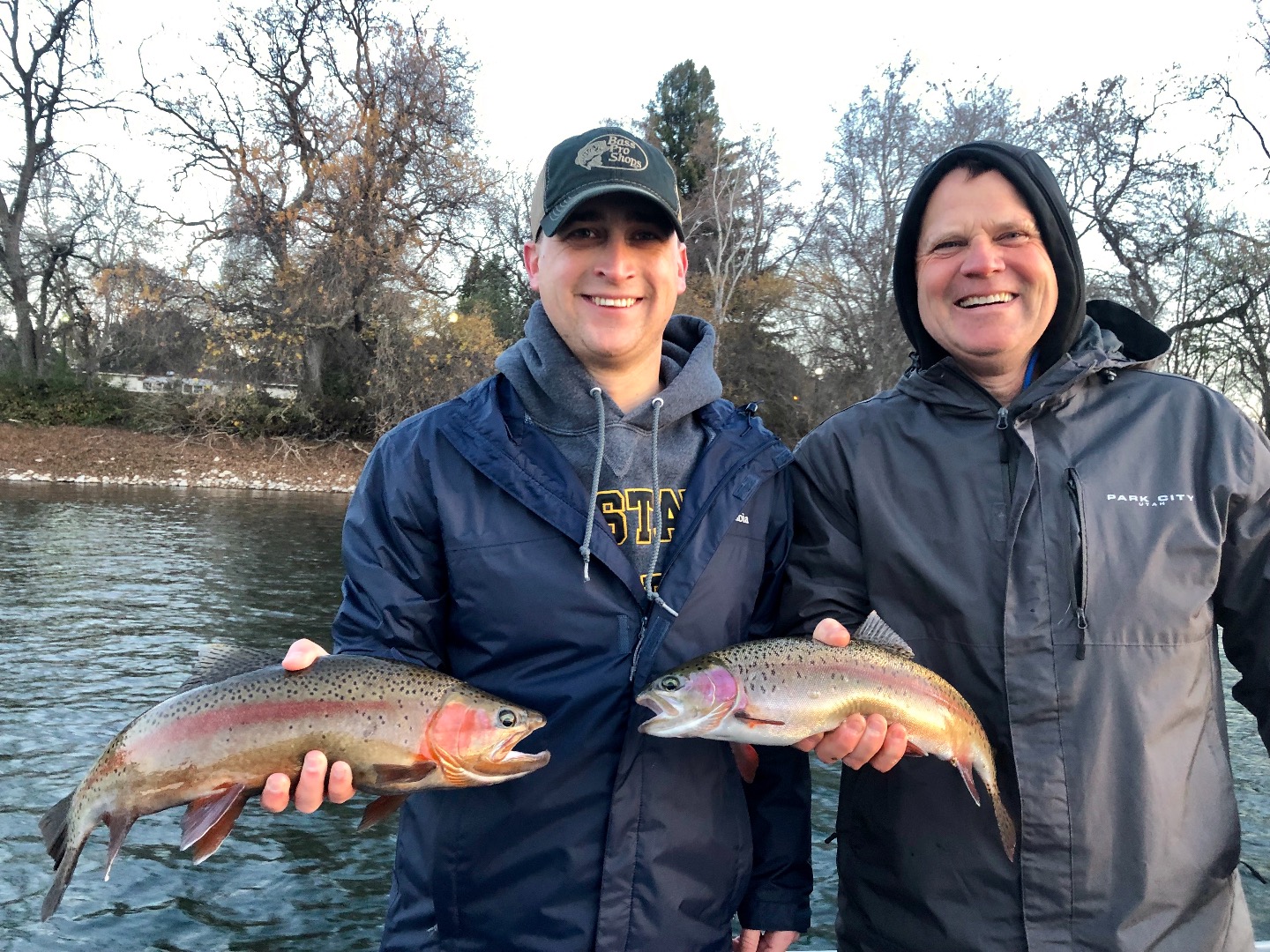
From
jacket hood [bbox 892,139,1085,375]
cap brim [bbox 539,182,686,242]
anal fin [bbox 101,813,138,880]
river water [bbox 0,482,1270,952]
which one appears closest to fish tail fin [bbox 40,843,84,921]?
anal fin [bbox 101,813,138,880]

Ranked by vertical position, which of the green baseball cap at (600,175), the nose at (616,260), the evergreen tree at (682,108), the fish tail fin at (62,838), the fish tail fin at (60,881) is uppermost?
the evergreen tree at (682,108)

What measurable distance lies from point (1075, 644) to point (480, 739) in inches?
68.5

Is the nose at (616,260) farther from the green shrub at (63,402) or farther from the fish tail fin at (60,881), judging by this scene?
the green shrub at (63,402)

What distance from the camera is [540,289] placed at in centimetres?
306

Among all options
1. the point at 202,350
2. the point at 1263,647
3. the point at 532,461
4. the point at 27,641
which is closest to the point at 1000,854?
the point at 1263,647

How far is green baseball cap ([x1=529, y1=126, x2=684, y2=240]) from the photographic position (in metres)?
2.86

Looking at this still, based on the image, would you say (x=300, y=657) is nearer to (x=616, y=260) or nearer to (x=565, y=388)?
(x=565, y=388)

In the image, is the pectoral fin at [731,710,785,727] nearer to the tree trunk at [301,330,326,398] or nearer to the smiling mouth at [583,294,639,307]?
the smiling mouth at [583,294,639,307]

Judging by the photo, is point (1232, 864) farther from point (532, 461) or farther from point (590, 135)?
point (590, 135)

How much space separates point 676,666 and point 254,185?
3528cm

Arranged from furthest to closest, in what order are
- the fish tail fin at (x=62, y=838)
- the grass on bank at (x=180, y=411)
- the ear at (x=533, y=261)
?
the grass on bank at (x=180, y=411) < the ear at (x=533, y=261) < the fish tail fin at (x=62, y=838)

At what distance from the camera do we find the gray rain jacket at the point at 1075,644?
246 centimetres

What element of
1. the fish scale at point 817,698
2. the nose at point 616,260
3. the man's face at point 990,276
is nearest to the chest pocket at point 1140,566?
the fish scale at point 817,698

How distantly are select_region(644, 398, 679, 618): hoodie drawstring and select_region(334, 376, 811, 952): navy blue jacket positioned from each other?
3cm
